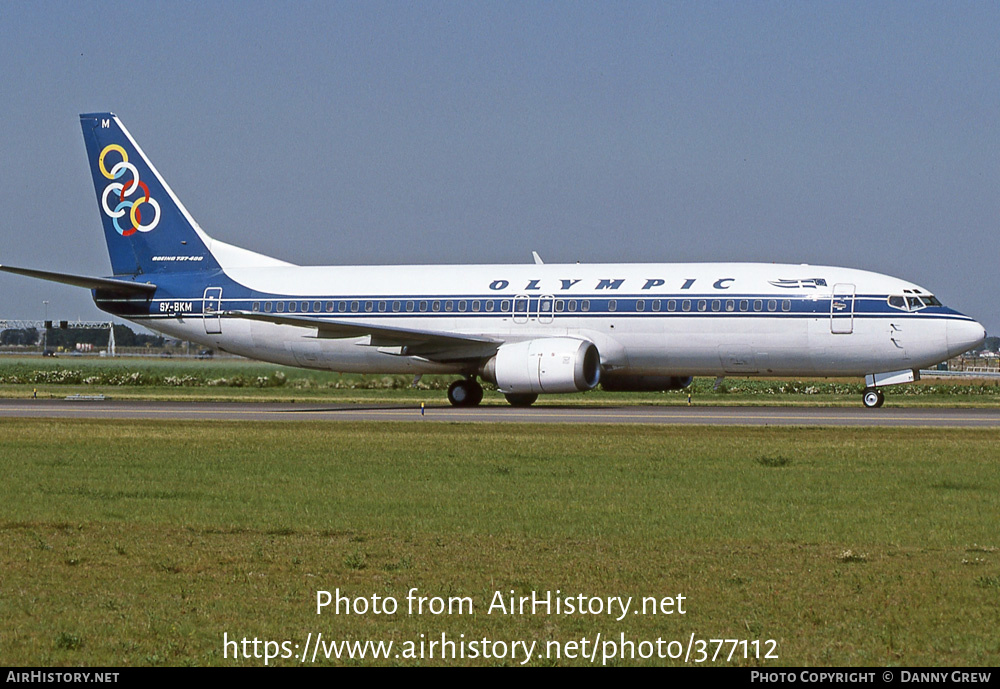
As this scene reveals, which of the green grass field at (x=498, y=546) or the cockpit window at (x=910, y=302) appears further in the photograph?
the cockpit window at (x=910, y=302)

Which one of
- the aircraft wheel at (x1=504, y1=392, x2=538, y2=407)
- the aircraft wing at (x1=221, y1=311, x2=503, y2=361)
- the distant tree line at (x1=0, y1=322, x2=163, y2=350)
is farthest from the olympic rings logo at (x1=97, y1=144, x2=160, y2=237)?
the distant tree line at (x1=0, y1=322, x2=163, y2=350)

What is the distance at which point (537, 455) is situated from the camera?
2183 centimetres

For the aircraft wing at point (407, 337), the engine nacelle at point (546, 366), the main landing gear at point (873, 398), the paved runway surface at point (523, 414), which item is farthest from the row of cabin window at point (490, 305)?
the main landing gear at point (873, 398)

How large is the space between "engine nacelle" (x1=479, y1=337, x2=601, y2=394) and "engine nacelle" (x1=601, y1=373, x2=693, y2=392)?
3.34 m

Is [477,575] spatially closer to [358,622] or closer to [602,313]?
[358,622]

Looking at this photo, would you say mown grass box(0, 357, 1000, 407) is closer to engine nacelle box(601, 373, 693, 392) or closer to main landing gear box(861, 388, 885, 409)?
engine nacelle box(601, 373, 693, 392)

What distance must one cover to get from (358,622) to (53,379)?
59404mm

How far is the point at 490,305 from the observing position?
40.2m

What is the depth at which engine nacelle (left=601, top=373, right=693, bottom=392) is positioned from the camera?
136 feet

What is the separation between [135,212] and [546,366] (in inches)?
699

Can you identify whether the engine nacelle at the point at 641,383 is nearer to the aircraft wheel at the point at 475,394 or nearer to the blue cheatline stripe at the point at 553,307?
the blue cheatline stripe at the point at 553,307

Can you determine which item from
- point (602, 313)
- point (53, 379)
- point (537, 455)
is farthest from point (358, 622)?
point (53, 379)

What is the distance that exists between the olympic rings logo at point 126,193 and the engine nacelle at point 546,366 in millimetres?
15185

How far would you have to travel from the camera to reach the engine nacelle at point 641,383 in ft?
136
